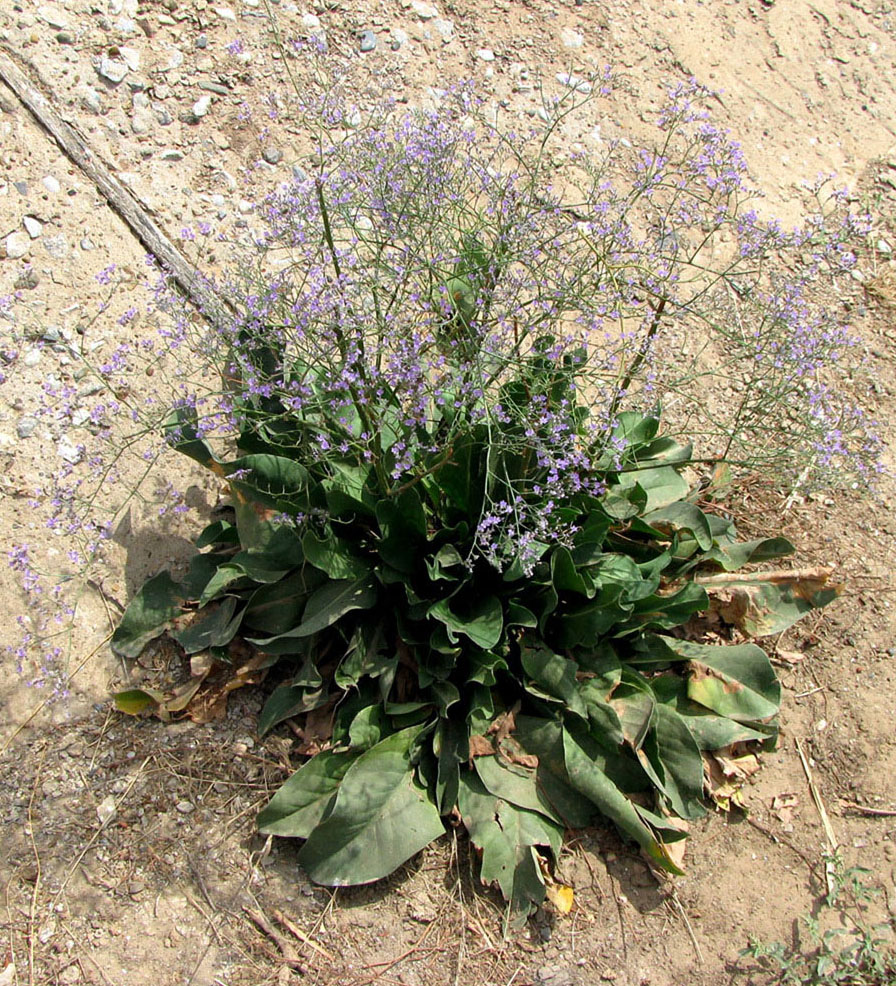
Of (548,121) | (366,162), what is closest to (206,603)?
(366,162)

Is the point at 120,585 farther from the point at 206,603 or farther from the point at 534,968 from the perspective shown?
the point at 534,968

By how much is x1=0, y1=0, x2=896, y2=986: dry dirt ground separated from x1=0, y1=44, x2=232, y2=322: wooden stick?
69 mm

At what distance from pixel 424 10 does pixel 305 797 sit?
4.61 m

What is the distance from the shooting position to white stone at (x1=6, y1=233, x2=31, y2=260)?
3965mm

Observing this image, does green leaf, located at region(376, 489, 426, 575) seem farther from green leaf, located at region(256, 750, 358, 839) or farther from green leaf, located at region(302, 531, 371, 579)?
green leaf, located at region(256, 750, 358, 839)

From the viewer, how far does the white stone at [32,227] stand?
13.2 ft

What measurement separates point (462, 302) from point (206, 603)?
5.06 feet

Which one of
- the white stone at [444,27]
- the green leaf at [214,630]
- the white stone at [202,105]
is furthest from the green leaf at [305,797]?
the white stone at [444,27]

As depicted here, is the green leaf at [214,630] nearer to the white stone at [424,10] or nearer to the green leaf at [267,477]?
the green leaf at [267,477]

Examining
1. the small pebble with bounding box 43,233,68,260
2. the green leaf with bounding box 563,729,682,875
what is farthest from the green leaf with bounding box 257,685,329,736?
the small pebble with bounding box 43,233,68,260

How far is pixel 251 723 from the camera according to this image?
3.33 m

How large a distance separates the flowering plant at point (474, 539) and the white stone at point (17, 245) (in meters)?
1.48

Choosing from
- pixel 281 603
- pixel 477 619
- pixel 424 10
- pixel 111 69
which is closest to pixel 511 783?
pixel 477 619

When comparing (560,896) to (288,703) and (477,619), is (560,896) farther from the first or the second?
(288,703)
